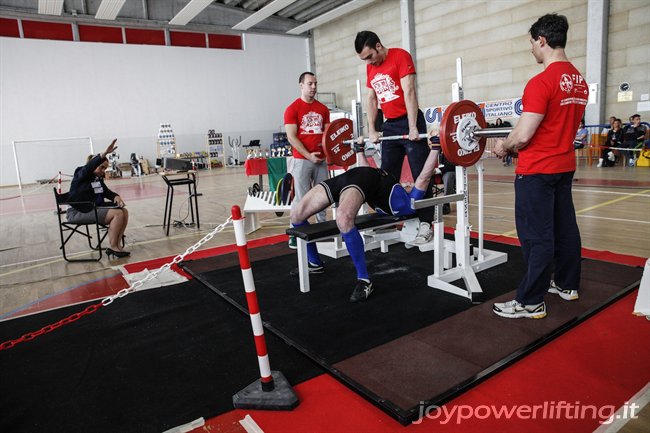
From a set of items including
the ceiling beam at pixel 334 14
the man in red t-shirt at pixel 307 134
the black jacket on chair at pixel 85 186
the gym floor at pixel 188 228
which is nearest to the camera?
the gym floor at pixel 188 228

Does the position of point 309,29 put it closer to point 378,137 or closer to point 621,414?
point 378,137

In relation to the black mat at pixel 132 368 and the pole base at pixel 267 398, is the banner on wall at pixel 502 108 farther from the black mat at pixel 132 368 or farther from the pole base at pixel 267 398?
the pole base at pixel 267 398

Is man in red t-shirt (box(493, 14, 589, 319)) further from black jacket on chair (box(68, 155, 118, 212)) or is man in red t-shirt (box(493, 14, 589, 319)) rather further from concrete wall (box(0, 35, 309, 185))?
concrete wall (box(0, 35, 309, 185))

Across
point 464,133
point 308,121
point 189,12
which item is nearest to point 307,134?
point 308,121

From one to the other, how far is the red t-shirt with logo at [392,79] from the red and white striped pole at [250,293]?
2.24 m

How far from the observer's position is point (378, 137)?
3.64 metres

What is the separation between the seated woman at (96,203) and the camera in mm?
4227

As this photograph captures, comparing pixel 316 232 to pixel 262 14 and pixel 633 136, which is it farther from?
pixel 262 14

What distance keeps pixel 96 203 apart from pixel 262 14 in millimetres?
13035

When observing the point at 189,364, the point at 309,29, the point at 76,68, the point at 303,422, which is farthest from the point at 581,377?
the point at 309,29

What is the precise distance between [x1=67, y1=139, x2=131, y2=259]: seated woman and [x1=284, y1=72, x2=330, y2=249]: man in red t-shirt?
1797 mm

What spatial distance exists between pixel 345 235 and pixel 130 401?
59.7 inches

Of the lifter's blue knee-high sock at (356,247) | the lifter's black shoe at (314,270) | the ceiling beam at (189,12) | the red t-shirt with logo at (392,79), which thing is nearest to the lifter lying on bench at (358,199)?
the lifter's blue knee-high sock at (356,247)

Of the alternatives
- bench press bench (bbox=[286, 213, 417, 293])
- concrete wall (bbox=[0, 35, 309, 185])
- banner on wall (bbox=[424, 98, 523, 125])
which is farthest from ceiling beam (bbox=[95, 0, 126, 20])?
bench press bench (bbox=[286, 213, 417, 293])
